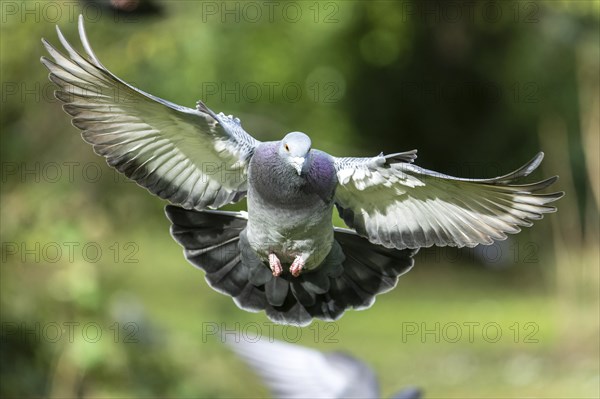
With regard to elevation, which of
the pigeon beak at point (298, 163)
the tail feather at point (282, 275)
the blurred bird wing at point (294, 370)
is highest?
the pigeon beak at point (298, 163)

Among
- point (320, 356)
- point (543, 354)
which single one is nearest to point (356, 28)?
point (543, 354)

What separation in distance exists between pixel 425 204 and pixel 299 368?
3.11m

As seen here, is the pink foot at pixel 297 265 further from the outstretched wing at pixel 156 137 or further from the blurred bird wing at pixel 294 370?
the blurred bird wing at pixel 294 370

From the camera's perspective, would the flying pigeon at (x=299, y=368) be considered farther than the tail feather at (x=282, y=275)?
Yes

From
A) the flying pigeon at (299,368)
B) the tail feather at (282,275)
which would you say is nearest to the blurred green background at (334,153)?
the flying pigeon at (299,368)

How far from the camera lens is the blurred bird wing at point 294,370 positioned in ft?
19.2

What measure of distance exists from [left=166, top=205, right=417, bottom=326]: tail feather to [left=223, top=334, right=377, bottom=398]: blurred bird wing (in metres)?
2.35

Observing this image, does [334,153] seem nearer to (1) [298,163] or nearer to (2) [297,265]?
(2) [297,265]

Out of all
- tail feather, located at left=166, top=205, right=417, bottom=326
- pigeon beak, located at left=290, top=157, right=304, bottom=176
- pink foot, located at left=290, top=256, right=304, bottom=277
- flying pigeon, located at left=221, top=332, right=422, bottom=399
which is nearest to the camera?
pigeon beak, located at left=290, top=157, right=304, bottom=176

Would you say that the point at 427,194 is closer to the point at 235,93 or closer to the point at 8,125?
the point at 8,125

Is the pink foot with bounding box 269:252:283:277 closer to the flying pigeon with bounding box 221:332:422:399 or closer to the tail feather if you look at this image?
the tail feather

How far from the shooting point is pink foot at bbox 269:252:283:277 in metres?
3.16

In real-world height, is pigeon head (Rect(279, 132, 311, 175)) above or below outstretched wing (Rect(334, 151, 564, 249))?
above

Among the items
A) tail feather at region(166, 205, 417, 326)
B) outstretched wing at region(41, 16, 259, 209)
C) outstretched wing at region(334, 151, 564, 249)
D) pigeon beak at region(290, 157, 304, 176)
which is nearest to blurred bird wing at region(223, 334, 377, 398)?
tail feather at region(166, 205, 417, 326)
